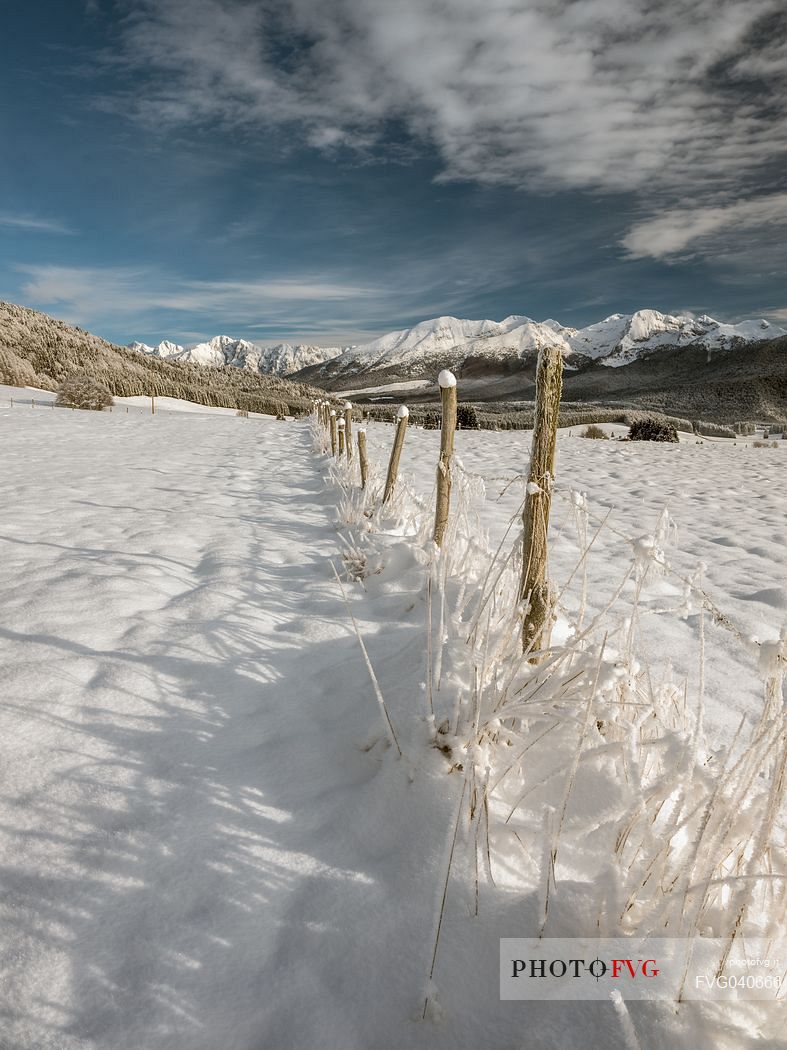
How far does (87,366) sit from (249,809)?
50031 mm

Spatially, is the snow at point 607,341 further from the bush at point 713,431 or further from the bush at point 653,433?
the bush at point 653,433

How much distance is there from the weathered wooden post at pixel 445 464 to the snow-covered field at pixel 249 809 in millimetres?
420

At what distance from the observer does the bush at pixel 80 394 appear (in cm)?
2406

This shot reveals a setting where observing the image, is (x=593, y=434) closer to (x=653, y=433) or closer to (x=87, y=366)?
(x=653, y=433)

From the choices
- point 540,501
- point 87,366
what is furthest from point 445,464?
point 87,366

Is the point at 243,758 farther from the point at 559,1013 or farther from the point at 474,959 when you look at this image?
the point at 559,1013

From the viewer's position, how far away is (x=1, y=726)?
5.98 ft

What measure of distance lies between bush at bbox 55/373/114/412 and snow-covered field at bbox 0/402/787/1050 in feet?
79.6

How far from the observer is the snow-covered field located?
3.50 feet

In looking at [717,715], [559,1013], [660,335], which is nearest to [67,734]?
[559,1013]

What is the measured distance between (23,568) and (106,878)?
2591 mm

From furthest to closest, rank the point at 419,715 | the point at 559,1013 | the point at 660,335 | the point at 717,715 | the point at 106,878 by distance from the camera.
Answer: the point at 660,335 → the point at 717,715 → the point at 419,715 → the point at 106,878 → the point at 559,1013

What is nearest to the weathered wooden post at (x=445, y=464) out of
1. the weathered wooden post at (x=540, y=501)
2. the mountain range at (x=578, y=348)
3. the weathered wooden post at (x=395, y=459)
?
the weathered wooden post at (x=395, y=459)

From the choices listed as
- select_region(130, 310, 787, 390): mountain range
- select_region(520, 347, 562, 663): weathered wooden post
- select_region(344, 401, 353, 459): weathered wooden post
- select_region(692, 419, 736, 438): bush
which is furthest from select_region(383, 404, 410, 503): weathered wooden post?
select_region(130, 310, 787, 390): mountain range
